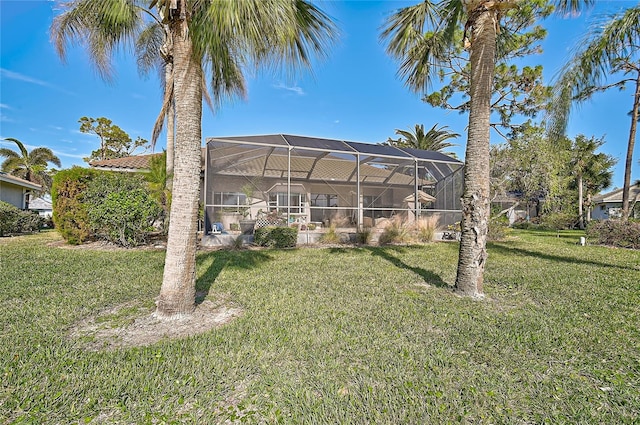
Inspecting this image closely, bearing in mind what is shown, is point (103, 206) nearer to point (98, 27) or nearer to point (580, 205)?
point (98, 27)

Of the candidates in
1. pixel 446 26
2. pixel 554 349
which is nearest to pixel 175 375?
pixel 554 349

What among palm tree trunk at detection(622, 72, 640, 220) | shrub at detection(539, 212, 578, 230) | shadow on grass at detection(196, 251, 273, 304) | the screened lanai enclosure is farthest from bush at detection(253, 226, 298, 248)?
shrub at detection(539, 212, 578, 230)

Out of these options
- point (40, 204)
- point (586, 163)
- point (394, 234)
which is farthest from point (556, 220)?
point (40, 204)

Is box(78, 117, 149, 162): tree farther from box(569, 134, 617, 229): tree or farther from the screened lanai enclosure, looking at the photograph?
box(569, 134, 617, 229): tree

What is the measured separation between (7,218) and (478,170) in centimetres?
1756

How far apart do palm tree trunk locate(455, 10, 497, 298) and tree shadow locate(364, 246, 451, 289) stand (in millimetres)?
674

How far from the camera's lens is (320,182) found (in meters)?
17.0

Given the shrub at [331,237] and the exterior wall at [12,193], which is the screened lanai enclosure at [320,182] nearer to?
the shrub at [331,237]

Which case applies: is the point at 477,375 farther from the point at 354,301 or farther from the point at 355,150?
the point at 355,150

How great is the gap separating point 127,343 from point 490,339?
3797 mm

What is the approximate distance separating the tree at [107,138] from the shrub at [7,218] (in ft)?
76.8

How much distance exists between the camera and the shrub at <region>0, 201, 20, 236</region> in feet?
40.1

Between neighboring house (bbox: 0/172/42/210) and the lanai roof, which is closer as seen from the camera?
the lanai roof

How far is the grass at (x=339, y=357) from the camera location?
2006 millimetres
